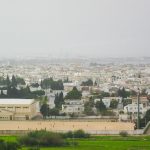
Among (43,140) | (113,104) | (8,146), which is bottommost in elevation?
(113,104)

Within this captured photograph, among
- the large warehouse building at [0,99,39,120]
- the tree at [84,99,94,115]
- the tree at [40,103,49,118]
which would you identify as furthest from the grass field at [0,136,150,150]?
the tree at [84,99,94,115]

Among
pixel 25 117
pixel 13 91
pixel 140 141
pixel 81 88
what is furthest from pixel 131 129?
pixel 81 88

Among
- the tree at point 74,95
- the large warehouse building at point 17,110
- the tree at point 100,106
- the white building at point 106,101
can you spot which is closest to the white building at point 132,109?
the tree at point 100,106

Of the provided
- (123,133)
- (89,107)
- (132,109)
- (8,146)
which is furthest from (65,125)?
(8,146)

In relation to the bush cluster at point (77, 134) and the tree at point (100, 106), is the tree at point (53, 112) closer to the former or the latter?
the tree at point (100, 106)

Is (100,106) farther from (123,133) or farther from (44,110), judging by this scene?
(123,133)
